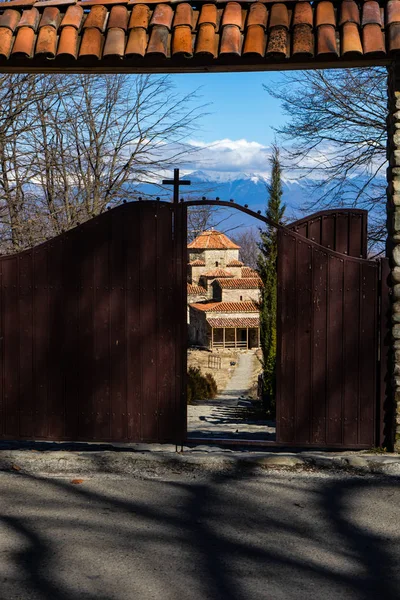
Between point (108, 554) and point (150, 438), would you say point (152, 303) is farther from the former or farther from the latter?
point (108, 554)

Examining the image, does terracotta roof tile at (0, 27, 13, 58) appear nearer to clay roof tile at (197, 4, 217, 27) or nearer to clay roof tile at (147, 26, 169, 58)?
clay roof tile at (147, 26, 169, 58)

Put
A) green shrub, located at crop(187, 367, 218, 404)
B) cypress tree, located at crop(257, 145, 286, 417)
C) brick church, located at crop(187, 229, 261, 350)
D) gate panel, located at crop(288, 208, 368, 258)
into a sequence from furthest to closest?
brick church, located at crop(187, 229, 261, 350) → green shrub, located at crop(187, 367, 218, 404) → cypress tree, located at crop(257, 145, 286, 417) → gate panel, located at crop(288, 208, 368, 258)

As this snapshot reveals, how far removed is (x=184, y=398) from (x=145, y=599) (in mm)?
2993

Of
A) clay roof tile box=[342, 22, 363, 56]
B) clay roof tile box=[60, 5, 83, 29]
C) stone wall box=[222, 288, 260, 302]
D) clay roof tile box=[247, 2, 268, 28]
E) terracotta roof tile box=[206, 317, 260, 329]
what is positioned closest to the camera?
clay roof tile box=[342, 22, 363, 56]

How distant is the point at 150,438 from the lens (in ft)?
23.9

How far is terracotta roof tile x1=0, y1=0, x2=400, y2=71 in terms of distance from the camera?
677cm

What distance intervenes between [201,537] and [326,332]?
2495 mm

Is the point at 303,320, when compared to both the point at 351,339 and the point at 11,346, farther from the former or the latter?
the point at 11,346

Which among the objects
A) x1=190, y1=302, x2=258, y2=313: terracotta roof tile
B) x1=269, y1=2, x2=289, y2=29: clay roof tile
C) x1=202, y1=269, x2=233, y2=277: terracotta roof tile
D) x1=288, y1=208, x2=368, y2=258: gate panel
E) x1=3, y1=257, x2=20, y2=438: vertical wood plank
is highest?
x1=202, y1=269, x2=233, y2=277: terracotta roof tile

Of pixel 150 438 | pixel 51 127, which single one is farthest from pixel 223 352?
pixel 150 438

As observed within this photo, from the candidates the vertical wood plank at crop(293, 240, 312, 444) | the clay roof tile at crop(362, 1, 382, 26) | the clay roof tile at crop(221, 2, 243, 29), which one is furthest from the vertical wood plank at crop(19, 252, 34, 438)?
the clay roof tile at crop(362, 1, 382, 26)

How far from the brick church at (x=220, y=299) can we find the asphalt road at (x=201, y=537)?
148 ft

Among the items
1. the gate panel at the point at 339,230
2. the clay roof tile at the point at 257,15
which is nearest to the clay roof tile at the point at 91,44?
the clay roof tile at the point at 257,15

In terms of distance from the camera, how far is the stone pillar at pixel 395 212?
6.92 m
